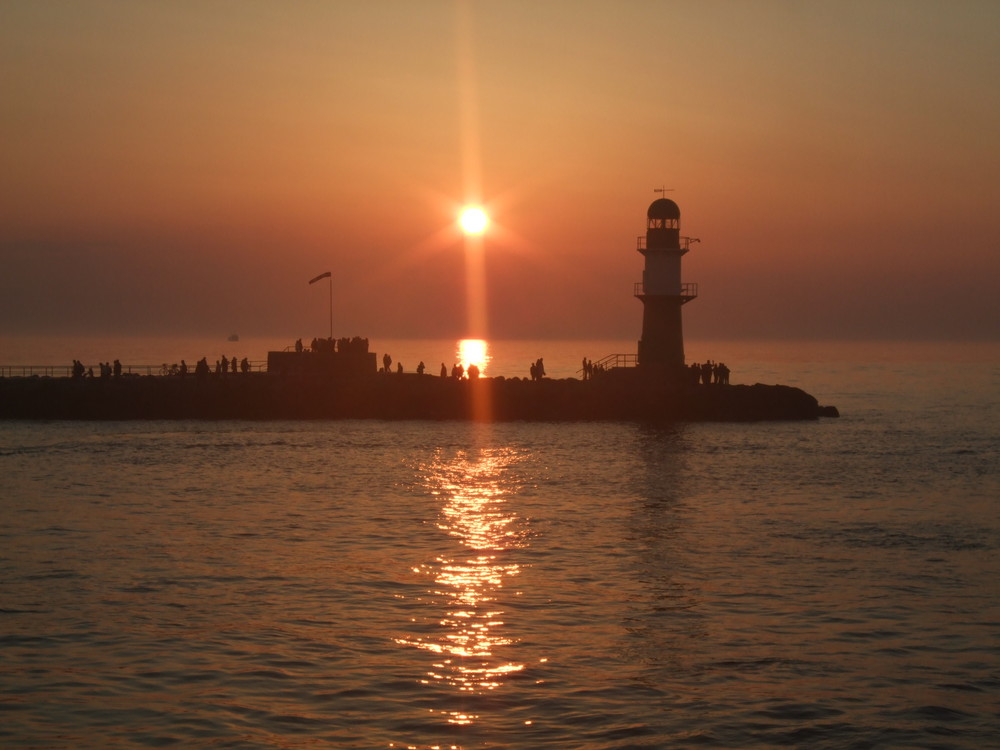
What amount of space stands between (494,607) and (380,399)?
41746 mm

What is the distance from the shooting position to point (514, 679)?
1425 cm

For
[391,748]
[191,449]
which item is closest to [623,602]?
[391,748]

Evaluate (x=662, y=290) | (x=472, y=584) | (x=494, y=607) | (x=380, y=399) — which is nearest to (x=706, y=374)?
(x=662, y=290)

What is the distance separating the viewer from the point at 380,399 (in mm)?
59094

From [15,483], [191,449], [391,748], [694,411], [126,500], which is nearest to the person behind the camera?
[391,748]

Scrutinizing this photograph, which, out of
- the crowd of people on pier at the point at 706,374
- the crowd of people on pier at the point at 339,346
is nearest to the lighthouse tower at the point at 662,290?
the crowd of people on pier at the point at 706,374

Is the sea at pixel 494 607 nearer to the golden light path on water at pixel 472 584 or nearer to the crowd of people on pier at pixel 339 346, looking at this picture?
the golden light path on water at pixel 472 584

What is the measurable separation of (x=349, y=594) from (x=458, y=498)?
12.1 metres

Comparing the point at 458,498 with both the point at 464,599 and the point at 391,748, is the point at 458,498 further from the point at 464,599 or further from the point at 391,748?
the point at 391,748

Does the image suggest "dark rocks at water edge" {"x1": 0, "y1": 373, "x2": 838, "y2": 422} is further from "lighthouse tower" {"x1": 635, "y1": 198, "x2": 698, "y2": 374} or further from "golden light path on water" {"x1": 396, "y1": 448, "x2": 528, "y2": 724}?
"golden light path on water" {"x1": 396, "y1": 448, "x2": 528, "y2": 724}

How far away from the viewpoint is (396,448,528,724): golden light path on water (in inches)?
573

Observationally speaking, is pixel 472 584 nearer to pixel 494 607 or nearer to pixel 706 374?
pixel 494 607

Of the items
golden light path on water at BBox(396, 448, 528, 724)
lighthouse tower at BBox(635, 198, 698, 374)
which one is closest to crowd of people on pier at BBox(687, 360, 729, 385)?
lighthouse tower at BBox(635, 198, 698, 374)

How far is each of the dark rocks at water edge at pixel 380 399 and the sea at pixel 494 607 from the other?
66.3ft
